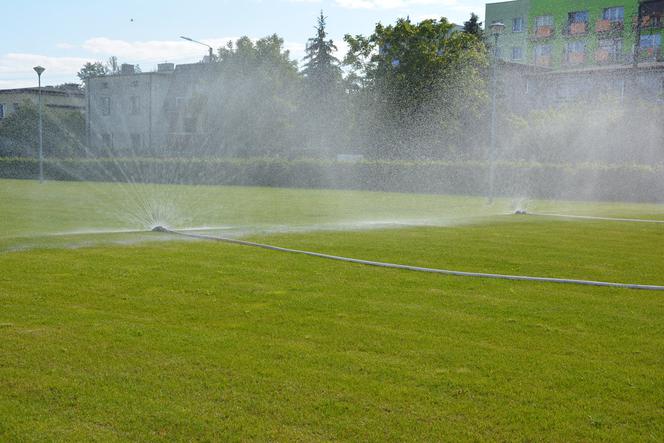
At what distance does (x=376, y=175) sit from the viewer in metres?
35.8

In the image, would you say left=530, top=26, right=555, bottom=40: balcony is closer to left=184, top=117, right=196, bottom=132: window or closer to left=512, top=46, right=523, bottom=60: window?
left=512, top=46, right=523, bottom=60: window

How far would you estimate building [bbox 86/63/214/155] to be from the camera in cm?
5672

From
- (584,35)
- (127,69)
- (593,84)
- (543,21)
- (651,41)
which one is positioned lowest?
(593,84)

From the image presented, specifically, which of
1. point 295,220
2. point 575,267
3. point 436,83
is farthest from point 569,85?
point 575,267

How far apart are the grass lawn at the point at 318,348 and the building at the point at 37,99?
201ft

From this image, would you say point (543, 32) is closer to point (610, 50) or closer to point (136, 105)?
point (610, 50)

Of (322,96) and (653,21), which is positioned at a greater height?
(653,21)

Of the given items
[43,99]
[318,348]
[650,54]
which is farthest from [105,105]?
[318,348]

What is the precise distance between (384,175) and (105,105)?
118 ft

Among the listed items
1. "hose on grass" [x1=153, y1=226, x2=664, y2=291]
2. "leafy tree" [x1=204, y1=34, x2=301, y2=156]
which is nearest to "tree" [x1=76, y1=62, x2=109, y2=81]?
"leafy tree" [x1=204, y1=34, x2=301, y2=156]

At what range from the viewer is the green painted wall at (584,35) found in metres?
56.9

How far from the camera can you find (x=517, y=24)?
6419 cm

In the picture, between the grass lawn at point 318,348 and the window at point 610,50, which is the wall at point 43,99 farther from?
the grass lawn at point 318,348

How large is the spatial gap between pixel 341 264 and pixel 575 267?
115 inches
